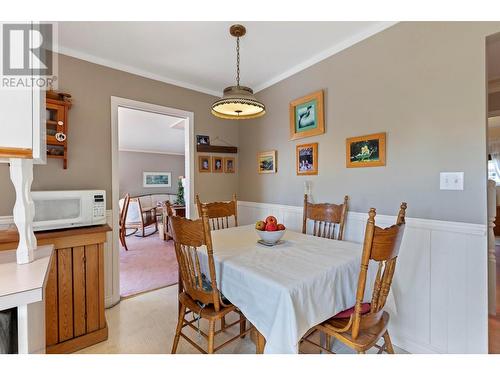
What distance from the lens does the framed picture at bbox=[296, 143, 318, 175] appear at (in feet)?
7.82

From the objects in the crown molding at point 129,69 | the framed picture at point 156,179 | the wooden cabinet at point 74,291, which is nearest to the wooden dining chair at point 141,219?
the framed picture at point 156,179

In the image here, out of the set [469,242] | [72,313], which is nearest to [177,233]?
[72,313]

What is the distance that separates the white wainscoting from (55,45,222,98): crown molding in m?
2.41

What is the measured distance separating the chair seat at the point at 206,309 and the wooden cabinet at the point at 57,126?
1.66 m

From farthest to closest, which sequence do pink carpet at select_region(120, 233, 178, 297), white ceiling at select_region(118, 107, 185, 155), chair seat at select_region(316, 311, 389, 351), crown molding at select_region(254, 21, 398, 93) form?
1. white ceiling at select_region(118, 107, 185, 155)
2. pink carpet at select_region(120, 233, 178, 297)
3. crown molding at select_region(254, 21, 398, 93)
4. chair seat at select_region(316, 311, 389, 351)

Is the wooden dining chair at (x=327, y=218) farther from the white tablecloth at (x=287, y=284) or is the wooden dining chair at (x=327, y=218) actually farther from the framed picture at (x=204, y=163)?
the framed picture at (x=204, y=163)

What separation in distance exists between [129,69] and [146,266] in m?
2.48

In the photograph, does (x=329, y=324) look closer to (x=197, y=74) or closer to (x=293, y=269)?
(x=293, y=269)

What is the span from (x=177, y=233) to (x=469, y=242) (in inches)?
67.5

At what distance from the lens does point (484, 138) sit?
1.42m

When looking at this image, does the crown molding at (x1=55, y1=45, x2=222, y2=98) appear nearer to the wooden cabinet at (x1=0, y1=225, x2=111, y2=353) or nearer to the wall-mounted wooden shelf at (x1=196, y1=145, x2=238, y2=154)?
the wall-mounted wooden shelf at (x1=196, y1=145, x2=238, y2=154)

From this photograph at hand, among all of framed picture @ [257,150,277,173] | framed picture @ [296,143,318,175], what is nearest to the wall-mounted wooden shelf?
framed picture @ [257,150,277,173]

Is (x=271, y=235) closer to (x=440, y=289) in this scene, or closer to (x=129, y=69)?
(x=440, y=289)

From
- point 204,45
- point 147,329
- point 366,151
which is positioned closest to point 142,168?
point 204,45
